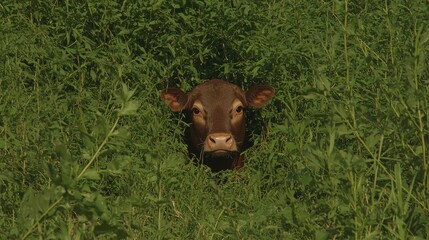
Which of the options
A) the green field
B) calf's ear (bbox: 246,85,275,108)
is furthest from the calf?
the green field

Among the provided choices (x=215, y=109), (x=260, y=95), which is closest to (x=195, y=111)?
(x=215, y=109)

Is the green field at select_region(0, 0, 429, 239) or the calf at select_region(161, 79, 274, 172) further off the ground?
the green field at select_region(0, 0, 429, 239)

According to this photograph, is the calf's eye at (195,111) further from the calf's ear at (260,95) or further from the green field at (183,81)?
the calf's ear at (260,95)

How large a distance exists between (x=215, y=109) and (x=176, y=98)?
39 cm

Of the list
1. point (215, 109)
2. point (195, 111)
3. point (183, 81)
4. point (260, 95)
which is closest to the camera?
point (260, 95)

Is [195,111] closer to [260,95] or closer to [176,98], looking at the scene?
[176,98]

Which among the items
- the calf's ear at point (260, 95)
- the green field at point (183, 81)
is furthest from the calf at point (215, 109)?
the green field at point (183, 81)

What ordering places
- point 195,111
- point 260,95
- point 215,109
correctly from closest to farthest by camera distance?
point 260,95, point 215,109, point 195,111

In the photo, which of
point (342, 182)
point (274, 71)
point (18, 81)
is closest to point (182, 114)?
point (274, 71)

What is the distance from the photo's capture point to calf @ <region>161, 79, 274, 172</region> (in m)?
10.6

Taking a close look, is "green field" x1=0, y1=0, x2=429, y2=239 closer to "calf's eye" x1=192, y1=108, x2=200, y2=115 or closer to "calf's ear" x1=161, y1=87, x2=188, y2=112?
"calf's ear" x1=161, y1=87, x2=188, y2=112

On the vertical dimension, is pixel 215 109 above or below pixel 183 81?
below

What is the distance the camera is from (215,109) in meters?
10.8

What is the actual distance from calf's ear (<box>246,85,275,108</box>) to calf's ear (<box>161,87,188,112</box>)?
65cm
